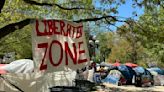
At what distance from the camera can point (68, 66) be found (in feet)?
26.1

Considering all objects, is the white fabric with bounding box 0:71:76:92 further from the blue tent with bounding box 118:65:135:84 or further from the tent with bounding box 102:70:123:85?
the blue tent with bounding box 118:65:135:84

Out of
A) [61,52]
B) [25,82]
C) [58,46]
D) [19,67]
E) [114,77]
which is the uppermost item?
[58,46]

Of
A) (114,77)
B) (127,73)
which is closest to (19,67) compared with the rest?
(114,77)

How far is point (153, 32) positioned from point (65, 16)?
3553 millimetres

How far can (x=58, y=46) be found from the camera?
7.90 m

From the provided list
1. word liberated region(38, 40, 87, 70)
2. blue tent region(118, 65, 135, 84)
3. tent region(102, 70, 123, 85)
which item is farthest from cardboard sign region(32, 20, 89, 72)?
blue tent region(118, 65, 135, 84)

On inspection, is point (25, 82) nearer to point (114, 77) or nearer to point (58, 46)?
point (58, 46)

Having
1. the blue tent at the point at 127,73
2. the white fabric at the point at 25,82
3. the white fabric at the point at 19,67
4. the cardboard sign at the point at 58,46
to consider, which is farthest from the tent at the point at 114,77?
the cardboard sign at the point at 58,46

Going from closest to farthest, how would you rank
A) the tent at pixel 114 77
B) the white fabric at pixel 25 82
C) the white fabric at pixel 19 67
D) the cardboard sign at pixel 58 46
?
the cardboard sign at pixel 58 46, the white fabric at pixel 25 82, the white fabric at pixel 19 67, the tent at pixel 114 77

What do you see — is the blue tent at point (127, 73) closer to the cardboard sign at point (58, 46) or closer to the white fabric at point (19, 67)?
the white fabric at point (19, 67)

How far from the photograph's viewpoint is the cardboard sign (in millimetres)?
7539

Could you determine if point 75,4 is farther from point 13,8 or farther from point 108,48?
point 108,48

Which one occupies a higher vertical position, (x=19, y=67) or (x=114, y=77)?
(x=19, y=67)

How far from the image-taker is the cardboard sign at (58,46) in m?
7.54
